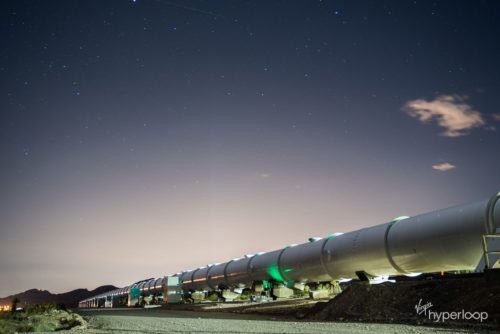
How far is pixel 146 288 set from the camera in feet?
216

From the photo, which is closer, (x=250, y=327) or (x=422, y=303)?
(x=250, y=327)

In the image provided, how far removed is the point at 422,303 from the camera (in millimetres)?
13953

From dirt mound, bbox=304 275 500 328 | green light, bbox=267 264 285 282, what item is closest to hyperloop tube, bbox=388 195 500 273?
dirt mound, bbox=304 275 500 328

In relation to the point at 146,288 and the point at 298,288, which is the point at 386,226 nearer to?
the point at 298,288

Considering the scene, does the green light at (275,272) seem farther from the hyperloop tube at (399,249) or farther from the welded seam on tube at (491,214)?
the welded seam on tube at (491,214)

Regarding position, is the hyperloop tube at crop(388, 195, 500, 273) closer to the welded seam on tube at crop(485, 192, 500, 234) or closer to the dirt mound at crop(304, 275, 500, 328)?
the welded seam on tube at crop(485, 192, 500, 234)

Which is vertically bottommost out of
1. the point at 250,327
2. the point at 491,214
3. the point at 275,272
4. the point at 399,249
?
the point at 250,327

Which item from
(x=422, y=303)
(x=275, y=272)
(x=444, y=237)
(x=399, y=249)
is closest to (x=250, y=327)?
(x=422, y=303)

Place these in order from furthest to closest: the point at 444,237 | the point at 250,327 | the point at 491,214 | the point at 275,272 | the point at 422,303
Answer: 1. the point at 275,272
2. the point at 444,237
3. the point at 491,214
4. the point at 422,303
5. the point at 250,327

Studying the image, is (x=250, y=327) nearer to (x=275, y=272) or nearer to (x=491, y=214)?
(x=491, y=214)

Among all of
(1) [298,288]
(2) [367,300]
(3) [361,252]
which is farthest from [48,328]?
(1) [298,288]

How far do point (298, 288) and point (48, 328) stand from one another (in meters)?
19.1

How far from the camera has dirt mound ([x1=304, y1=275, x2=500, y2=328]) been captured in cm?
1190

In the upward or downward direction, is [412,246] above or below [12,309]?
above
